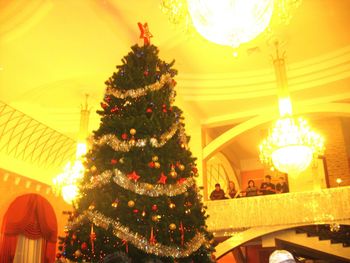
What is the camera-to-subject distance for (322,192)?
946 centimetres

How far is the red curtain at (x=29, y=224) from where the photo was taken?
11016 mm

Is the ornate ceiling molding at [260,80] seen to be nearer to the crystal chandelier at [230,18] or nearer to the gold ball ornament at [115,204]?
the crystal chandelier at [230,18]

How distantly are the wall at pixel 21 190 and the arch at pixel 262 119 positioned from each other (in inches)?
213

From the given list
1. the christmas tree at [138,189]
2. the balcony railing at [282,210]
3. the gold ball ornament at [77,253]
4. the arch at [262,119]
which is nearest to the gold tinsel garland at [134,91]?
the christmas tree at [138,189]

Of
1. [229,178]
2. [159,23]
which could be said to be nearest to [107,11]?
[159,23]

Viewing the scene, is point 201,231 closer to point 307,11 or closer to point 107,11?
point 107,11

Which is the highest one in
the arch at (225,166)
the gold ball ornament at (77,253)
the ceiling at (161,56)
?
the ceiling at (161,56)

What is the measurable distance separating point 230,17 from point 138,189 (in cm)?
234

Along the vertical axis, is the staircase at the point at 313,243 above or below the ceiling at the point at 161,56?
below

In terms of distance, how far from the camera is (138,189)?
4.03 meters

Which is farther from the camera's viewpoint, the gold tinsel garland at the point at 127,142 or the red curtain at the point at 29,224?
the red curtain at the point at 29,224

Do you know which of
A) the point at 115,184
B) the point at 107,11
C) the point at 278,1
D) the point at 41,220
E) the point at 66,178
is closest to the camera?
the point at 115,184

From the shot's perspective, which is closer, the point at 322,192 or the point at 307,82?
the point at 322,192

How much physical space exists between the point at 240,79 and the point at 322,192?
145 inches
